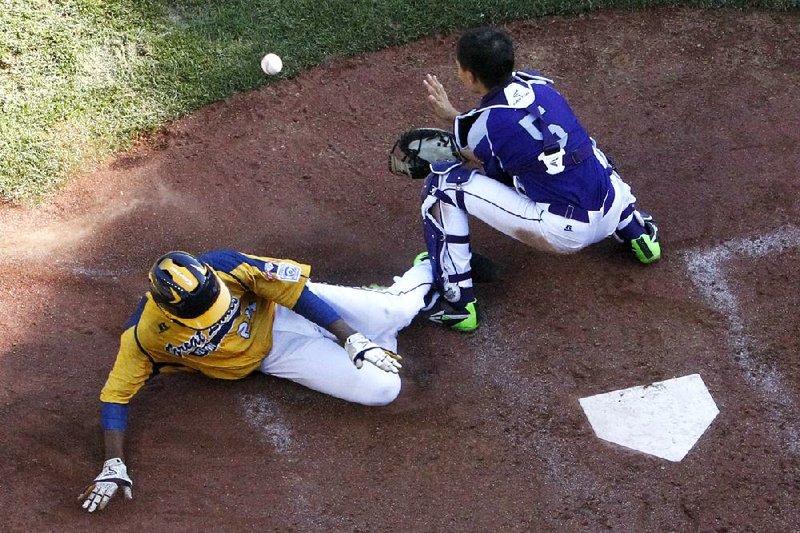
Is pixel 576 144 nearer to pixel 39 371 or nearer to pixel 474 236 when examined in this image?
pixel 474 236

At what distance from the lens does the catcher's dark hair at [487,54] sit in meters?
5.50

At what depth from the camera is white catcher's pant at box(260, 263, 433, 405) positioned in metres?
5.62

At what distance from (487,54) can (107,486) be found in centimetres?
329

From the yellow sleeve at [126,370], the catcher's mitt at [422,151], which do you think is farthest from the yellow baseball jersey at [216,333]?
the catcher's mitt at [422,151]

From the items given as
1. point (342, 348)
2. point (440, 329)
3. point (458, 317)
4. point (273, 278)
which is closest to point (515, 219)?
point (458, 317)

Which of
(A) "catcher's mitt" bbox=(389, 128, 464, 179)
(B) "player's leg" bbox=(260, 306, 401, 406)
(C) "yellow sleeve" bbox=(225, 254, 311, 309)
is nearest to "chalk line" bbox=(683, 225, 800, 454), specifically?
(A) "catcher's mitt" bbox=(389, 128, 464, 179)

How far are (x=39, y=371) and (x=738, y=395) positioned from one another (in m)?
4.36

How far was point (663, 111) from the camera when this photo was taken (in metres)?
7.42

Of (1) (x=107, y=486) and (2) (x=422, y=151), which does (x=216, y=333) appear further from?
(2) (x=422, y=151)

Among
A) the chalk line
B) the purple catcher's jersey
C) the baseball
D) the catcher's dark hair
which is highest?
the catcher's dark hair

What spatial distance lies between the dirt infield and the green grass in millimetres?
194

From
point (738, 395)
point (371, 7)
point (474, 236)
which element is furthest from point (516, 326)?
point (371, 7)

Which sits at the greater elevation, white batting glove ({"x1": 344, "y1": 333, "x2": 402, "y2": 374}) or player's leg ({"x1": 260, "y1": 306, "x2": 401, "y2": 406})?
white batting glove ({"x1": 344, "y1": 333, "x2": 402, "y2": 374})

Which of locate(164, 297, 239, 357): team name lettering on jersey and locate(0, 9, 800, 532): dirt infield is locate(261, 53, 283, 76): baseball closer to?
locate(0, 9, 800, 532): dirt infield
